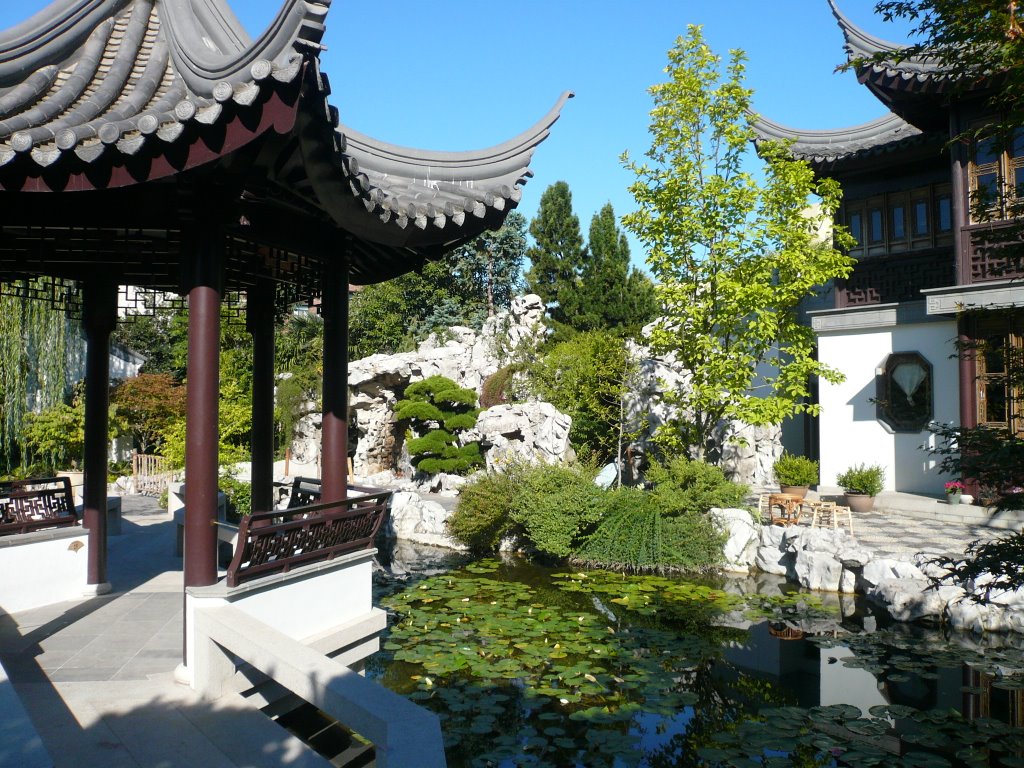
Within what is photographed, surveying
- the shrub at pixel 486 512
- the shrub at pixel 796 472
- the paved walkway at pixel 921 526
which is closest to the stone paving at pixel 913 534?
the paved walkway at pixel 921 526

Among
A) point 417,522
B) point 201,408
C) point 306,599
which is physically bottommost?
point 417,522

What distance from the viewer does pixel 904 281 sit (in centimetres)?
1295

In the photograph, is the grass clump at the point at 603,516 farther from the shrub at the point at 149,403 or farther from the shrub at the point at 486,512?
the shrub at the point at 149,403

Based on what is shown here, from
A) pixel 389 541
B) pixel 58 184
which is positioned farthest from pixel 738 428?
pixel 58 184

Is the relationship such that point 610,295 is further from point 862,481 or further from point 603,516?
point 603,516

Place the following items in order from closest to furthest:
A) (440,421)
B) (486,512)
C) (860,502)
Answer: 1. (486,512)
2. (860,502)
3. (440,421)

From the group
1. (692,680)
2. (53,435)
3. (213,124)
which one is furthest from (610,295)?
(213,124)

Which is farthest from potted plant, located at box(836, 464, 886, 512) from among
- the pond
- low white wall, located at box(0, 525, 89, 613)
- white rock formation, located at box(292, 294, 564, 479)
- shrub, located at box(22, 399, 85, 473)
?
shrub, located at box(22, 399, 85, 473)

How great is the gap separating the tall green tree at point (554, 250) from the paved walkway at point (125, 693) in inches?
753

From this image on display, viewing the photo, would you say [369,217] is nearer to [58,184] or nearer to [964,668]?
[58,184]

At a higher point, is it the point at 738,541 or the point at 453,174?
the point at 453,174

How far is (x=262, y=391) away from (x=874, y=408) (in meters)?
11.2

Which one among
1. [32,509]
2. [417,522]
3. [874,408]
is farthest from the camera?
[874,408]

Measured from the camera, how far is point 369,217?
367 cm
